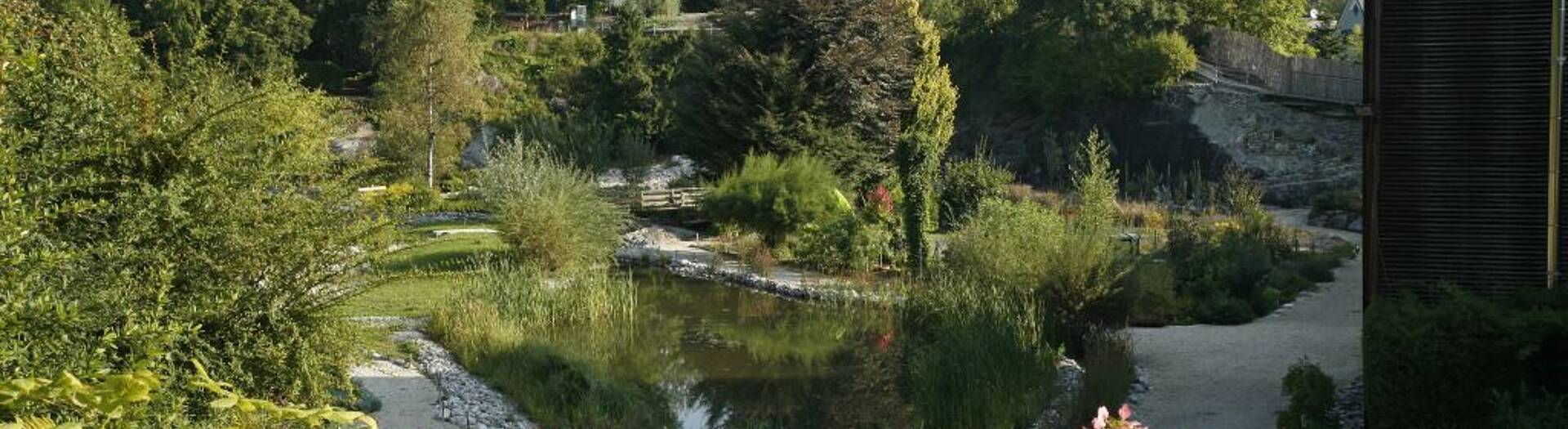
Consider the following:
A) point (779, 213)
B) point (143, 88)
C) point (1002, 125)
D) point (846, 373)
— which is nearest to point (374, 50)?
point (1002, 125)

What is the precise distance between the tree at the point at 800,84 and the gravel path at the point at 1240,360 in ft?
34.9

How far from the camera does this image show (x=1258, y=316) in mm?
16188

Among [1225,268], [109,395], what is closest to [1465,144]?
[1225,268]

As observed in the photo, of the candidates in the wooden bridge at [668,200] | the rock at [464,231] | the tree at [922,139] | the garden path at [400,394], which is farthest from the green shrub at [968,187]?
the garden path at [400,394]

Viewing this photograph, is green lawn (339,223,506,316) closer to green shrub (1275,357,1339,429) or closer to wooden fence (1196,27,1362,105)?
green shrub (1275,357,1339,429)

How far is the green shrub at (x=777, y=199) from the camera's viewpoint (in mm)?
22812

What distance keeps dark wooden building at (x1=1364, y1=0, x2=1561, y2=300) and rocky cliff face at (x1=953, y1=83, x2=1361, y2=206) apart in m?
21.6

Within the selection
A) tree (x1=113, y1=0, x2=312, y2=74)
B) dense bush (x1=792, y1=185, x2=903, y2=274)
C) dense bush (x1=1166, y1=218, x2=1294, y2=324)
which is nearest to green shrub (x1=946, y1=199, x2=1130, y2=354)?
dense bush (x1=1166, y1=218, x2=1294, y2=324)

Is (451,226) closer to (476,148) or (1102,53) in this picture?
(476,148)

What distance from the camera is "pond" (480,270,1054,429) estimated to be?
11625mm

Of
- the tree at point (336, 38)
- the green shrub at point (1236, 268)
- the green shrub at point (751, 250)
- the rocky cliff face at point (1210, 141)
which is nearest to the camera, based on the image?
the green shrub at point (1236, 268)

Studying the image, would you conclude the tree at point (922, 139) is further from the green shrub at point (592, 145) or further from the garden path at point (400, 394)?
the garden path at point (400, 394)

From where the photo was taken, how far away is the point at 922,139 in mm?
21812

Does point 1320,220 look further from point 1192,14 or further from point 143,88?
point 143,88
